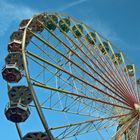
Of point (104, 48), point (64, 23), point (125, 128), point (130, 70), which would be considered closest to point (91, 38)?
point (104, 48)

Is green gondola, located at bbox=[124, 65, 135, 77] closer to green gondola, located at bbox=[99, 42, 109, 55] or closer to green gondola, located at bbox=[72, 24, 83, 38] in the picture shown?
green gondola, located at bbox=[99, 42, 109, 55]

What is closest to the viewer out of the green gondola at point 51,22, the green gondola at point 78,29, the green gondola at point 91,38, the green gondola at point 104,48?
the green gondola at point 51,22

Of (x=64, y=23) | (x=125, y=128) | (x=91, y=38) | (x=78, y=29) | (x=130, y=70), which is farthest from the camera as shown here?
(x=130, y=70)

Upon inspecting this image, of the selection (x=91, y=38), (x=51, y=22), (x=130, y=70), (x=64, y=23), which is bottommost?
(x=130, y=70)

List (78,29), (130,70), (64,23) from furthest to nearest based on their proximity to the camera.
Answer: (130,70) < (78,29) < (64,23)

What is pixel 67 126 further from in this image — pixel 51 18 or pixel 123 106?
pixel 51 18

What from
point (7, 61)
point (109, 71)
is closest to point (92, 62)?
point (109, 71)

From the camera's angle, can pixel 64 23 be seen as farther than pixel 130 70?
No

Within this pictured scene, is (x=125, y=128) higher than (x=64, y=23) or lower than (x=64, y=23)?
lower

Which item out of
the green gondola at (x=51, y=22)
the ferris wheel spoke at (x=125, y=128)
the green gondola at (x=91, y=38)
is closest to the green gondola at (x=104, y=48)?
the green gondola at (x=91, y=38)

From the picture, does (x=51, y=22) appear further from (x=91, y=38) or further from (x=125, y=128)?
(x=125, y=128)

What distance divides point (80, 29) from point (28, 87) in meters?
12.3

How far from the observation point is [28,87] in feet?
68.0

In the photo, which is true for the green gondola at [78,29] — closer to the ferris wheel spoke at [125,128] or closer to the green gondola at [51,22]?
the green gondola at [51,22]
